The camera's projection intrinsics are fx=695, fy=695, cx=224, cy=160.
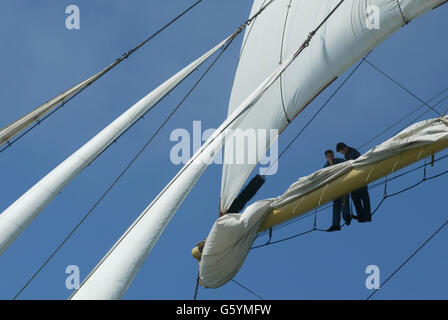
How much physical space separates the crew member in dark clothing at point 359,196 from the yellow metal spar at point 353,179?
Answer: 12.6 inches

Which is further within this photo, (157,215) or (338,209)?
(338,209)

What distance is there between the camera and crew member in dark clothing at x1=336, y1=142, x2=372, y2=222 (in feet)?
47.1

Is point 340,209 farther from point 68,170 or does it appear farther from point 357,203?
point 68,170

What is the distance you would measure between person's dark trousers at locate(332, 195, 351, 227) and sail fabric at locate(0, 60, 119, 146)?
5.72 m

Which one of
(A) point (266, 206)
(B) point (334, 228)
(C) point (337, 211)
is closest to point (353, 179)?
(C) point (337, 211)

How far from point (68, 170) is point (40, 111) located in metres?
1.29

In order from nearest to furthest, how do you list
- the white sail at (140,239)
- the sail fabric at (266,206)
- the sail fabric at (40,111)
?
1. the white sail at (140,239)
2. the sail fabric at (40,111)
3. the sail fabric at (266,206)

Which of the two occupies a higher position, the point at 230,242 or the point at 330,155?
the point at 330,155

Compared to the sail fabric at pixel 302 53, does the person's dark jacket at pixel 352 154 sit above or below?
below

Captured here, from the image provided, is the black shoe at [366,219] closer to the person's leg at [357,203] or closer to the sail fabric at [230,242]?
the person's leg at [357,203]

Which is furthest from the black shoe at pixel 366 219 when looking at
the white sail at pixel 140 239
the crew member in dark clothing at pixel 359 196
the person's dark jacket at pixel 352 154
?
the white sail at pixel 140 239

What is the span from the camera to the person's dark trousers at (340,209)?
1456 cm

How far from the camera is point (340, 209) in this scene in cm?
1481
